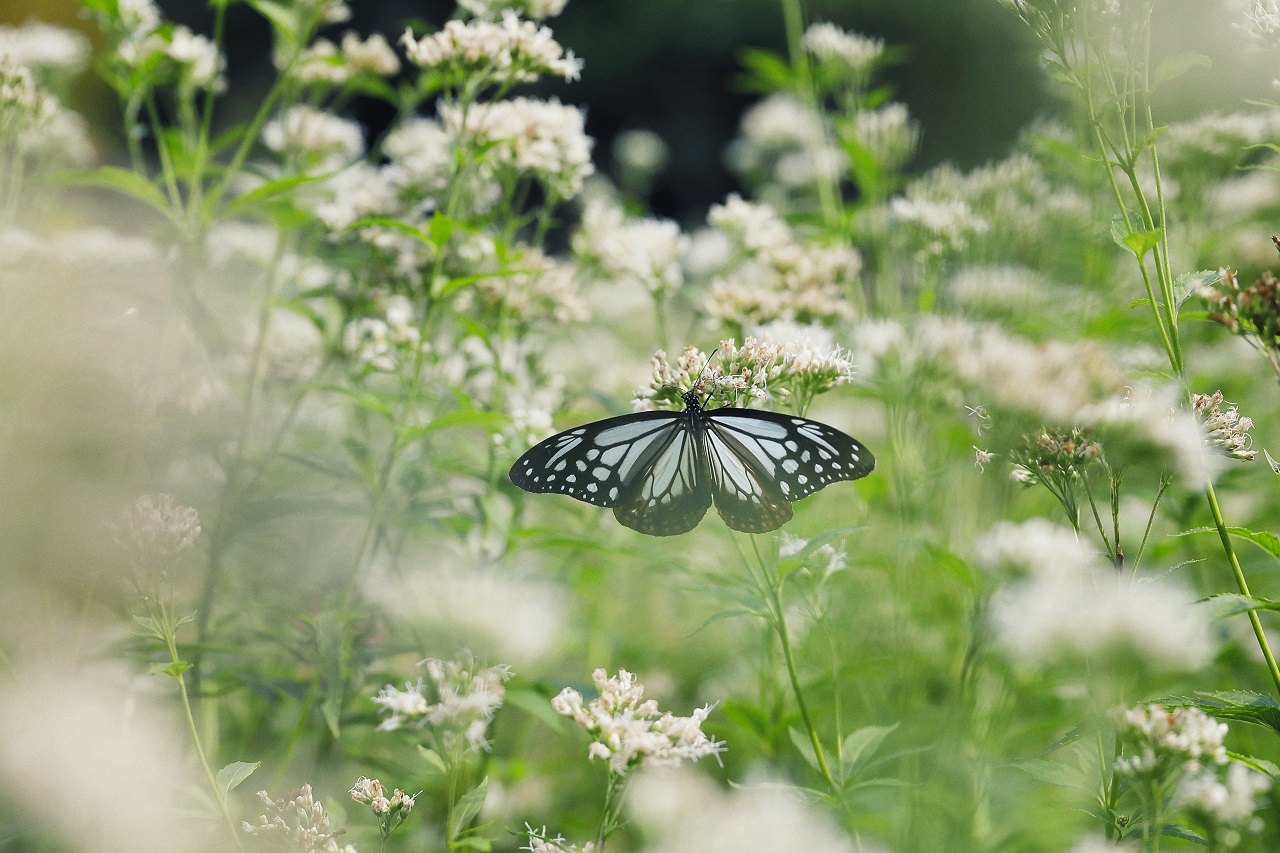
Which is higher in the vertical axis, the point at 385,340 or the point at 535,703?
the point at 385,340

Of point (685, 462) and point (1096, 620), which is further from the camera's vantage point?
point (685, 462)

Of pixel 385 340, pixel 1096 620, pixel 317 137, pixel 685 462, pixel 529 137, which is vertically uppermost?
pixel 317 137

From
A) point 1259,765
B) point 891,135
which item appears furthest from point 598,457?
point 891,135

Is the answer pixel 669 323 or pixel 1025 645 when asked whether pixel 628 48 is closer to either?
pixel 669 323

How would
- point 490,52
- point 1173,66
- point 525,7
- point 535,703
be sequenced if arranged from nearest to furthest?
point 1173,66, point 535,703, point 490,52, point 525,7

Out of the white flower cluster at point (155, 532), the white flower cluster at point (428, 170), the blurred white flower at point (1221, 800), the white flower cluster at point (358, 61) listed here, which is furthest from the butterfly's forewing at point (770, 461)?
the white flower cluster at point (358, 61)

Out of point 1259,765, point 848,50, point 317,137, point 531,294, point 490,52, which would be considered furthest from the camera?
point 848,50

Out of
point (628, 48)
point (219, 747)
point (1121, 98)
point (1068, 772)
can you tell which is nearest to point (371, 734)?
point (219, 747)

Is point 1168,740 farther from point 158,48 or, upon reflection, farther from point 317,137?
point 317,137

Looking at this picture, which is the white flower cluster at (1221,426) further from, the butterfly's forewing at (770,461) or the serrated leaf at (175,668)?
the serrated leaf at (175,668)
